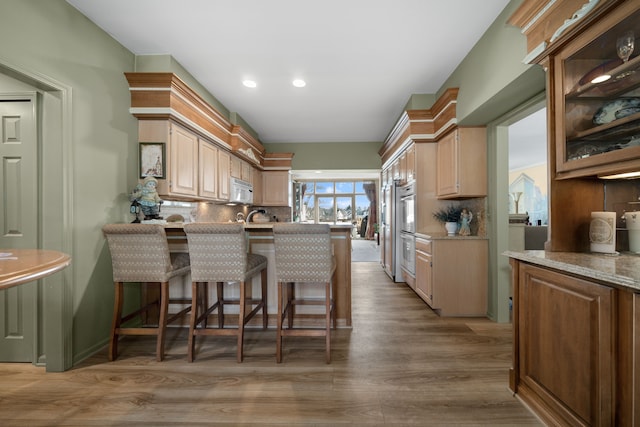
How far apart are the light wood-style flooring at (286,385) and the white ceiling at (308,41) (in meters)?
2.73

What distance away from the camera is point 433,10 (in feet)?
6.48

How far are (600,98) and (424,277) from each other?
89.3 inches

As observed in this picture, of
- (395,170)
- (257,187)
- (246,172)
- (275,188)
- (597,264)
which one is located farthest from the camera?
A: (275,188)

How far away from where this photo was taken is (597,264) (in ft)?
3.93

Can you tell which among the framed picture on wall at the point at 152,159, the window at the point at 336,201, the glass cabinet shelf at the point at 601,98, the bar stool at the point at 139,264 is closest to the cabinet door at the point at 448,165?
the glass cabinet shelf at the point at 601,98

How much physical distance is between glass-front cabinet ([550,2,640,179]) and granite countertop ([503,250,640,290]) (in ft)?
1.47

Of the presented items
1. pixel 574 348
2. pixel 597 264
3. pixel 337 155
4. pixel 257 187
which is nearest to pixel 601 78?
pixel 597 264

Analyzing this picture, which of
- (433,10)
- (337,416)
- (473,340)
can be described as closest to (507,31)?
(433,10)

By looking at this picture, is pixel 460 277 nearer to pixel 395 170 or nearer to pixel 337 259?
pixel 337 259

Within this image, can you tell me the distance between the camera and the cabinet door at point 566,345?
3.55 feet

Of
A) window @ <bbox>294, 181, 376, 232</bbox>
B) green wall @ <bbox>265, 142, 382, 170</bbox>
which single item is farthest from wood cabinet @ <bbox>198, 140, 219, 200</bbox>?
window @ <bbox>294, 181, 376, 232</bbox>

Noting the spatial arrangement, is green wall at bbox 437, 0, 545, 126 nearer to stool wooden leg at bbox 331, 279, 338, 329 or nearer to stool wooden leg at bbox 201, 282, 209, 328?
stool wooden leg at bbox 331, 279, 338, 329

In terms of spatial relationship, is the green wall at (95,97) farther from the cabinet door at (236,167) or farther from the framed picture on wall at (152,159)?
the cabinet door at (236,167)

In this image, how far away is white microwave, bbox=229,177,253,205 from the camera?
13.0 feet
